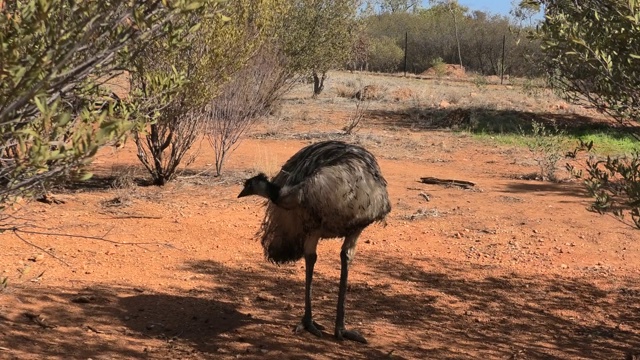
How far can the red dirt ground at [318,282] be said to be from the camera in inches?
216

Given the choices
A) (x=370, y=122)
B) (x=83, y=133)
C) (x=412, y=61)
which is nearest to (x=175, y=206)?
(x=83, y=133)

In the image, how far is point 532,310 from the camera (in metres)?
6.58

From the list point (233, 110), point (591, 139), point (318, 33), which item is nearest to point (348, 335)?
point (233, 110)

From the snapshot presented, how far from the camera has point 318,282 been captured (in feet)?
23.1

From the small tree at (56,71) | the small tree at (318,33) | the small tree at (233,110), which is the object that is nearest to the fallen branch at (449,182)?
the small tree at (233,110)

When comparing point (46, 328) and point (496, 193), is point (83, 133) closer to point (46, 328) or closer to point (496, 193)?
point (46, 328)

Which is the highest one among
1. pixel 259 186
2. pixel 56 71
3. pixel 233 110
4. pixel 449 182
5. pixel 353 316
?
pixel 56 71

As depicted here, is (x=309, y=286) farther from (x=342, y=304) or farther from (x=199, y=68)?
(x=199, y=68)

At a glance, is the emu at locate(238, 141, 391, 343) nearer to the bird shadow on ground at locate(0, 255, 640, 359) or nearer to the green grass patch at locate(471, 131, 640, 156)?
the bird shadow on ground at locate(0, 255, 640, 359)

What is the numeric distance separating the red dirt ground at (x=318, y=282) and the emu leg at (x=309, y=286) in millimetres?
81

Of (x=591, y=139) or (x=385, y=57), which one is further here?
(x=385, y=57)

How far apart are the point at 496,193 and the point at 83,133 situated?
374 inches

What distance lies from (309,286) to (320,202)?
86cm

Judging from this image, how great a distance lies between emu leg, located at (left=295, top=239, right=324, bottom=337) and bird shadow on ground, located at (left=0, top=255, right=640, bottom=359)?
9cm
